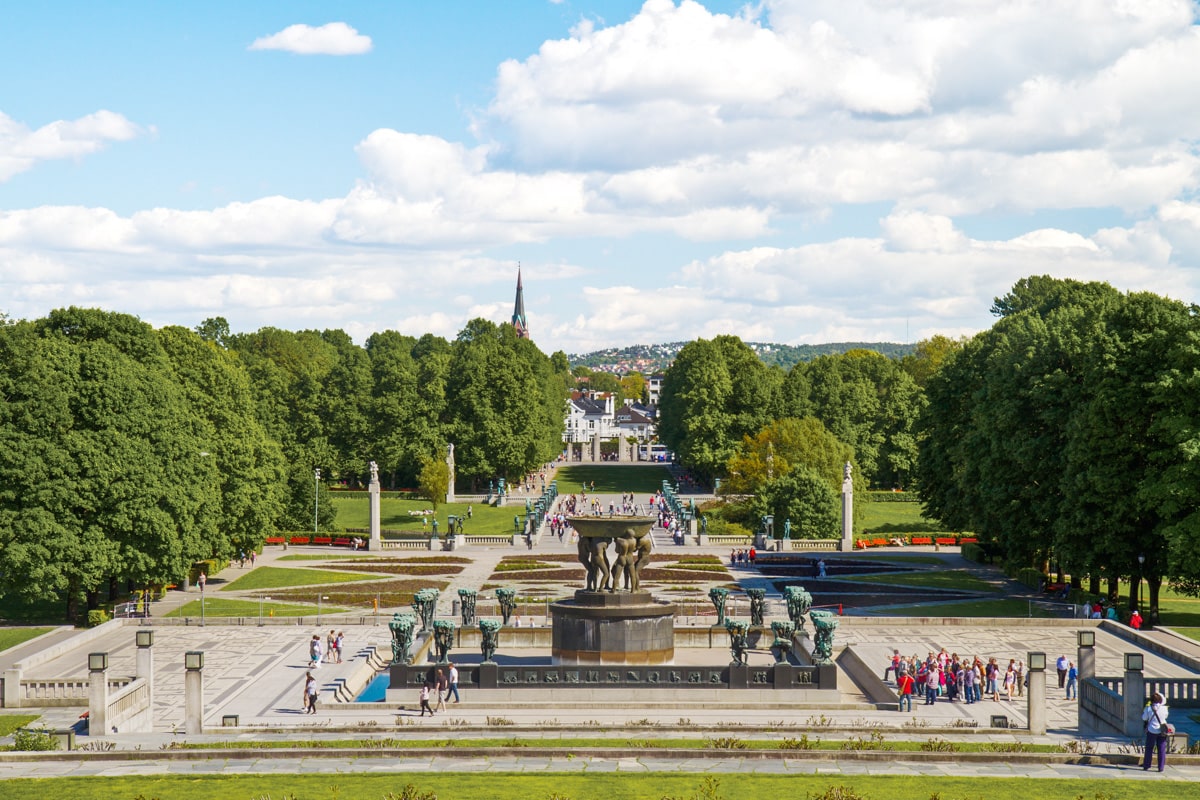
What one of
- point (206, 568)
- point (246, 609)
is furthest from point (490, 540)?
point (246, 609)

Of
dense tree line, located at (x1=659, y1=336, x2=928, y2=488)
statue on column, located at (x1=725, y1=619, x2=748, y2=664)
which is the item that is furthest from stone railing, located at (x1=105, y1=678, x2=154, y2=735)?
dense tree line, located at (x1=659, y1=336, x2=928, y2=488)

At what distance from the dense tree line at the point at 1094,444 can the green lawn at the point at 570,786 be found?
2031 cm

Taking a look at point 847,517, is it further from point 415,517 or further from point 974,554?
point 415,517

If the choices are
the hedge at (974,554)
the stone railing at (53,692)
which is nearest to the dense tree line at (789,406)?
the hedge at (974,554)

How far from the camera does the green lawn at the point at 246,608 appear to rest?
5996cm

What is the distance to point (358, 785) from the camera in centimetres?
3112

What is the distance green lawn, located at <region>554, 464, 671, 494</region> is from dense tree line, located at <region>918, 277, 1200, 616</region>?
60.0 m

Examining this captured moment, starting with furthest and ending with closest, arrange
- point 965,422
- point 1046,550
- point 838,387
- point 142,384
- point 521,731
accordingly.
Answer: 1. point 838,387
2. point 965,422
3. point 1046,550
4. point 142,384
5. point 521,731

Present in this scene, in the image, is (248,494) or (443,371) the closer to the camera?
(248,494)

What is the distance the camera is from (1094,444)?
179 ft

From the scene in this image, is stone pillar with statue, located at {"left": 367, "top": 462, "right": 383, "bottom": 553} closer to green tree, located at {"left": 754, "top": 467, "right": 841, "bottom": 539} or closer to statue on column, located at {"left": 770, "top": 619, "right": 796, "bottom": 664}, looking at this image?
green tree, located at {"left": 754, "top": 467, "right": 841, "bottom": 539}

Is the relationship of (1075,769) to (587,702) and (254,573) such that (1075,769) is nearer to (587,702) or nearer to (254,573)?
(587,702)

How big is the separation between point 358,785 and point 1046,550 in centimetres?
4405

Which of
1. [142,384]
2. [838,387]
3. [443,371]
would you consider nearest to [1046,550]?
[142,384]
